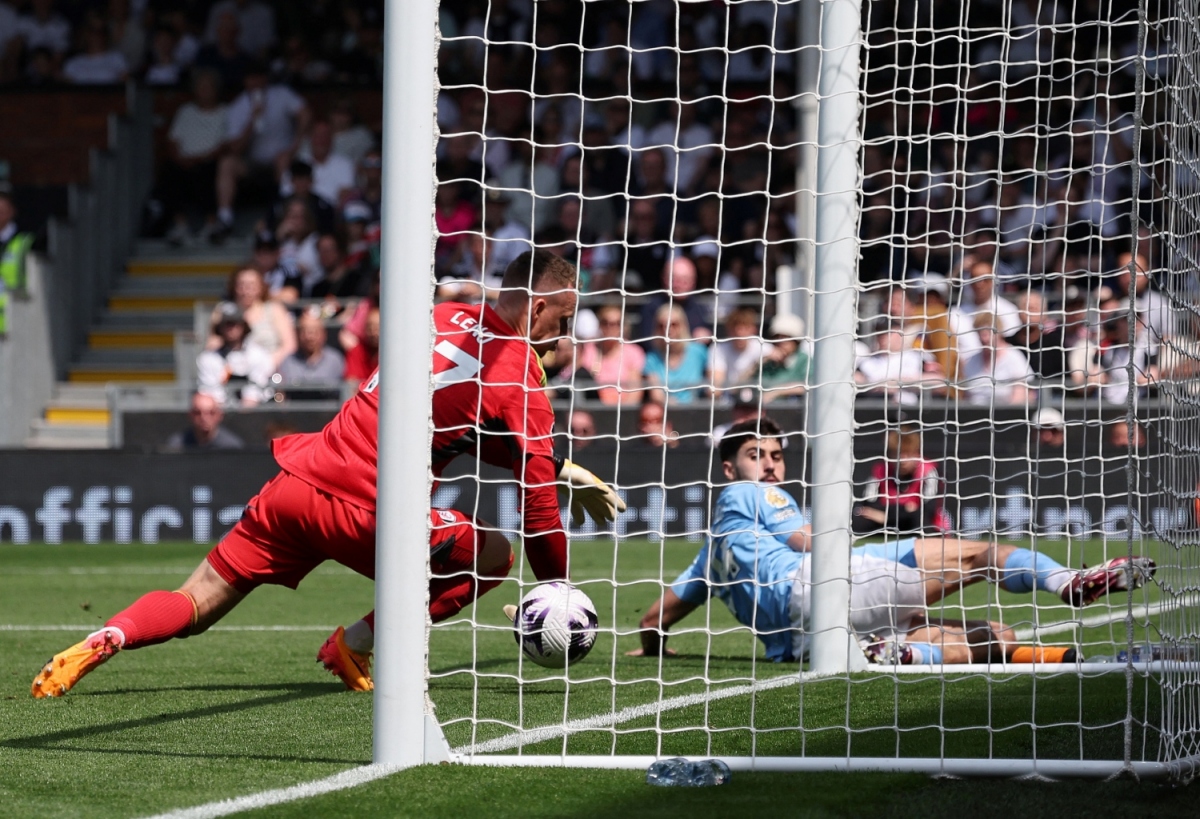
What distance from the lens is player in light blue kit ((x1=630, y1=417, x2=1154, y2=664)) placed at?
5.88 metres

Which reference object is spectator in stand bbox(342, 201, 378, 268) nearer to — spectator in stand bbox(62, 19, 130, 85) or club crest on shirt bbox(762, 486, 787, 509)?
spectator in stand bbox(62, 19, 130, 85)

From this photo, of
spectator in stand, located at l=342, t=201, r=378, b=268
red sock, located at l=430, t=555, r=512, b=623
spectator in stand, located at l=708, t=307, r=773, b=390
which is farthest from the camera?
spectator in stand, located at l=342, t=201, r=378, b=268

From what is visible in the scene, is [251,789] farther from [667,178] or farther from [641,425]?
[667,178]

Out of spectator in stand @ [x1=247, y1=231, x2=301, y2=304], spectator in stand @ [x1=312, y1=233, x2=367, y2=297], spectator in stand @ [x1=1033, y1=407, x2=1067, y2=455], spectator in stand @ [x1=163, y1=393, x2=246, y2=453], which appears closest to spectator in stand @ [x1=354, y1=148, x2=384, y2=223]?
spectator in stand @ [x1=312, y1=233, x2=367, y2=297]

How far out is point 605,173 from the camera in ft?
49.3

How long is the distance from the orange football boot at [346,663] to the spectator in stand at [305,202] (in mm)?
11534

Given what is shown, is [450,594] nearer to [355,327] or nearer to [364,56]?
[355,327]

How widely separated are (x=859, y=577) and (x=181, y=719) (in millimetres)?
2650

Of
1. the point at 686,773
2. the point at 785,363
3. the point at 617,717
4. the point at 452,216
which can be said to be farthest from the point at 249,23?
the point at 686,773

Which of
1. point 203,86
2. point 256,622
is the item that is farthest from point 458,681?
point 203,86

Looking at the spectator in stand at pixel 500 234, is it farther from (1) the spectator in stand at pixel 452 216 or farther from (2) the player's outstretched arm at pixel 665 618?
(2) the player's outstretched arm at pixel 665 618

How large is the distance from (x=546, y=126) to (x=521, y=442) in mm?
11851

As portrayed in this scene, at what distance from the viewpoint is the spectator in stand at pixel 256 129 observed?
58.9ft

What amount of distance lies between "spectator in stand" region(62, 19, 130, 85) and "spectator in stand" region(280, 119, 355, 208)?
10.6ft
